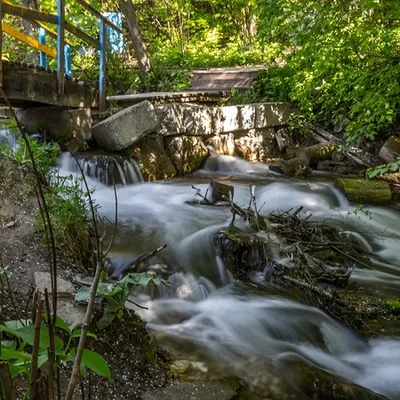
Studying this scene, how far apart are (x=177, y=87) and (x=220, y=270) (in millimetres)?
9146

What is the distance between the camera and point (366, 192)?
7832 mm

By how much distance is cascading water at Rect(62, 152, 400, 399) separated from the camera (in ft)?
11.5

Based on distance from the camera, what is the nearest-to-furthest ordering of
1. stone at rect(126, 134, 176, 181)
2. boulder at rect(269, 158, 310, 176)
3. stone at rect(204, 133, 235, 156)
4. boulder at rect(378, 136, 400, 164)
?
1. stone at rect(126, 134, 176, 181)
2. boulder at rect(378, 136, 400, 164)
3. boulder at rect(269, 158, 310, 176)
4. stone at rect(204, 133, 235, 156)

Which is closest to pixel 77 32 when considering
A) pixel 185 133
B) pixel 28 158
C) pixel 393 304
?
pixel 185 133

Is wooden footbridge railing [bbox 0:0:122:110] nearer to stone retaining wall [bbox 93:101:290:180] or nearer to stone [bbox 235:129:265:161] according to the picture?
stone retaining wall [bbox 93:101:290:180]

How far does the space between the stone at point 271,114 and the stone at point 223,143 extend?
30.3 inches

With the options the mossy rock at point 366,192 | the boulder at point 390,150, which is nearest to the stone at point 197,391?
the mossy rock at point 366,192

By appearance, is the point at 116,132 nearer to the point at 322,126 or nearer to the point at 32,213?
the point at 32,213

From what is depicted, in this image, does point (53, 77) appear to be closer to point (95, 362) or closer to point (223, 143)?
point (223, 143)

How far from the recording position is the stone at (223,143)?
1020 cm

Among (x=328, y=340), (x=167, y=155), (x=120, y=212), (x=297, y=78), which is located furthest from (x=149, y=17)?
(x=328, y=340)

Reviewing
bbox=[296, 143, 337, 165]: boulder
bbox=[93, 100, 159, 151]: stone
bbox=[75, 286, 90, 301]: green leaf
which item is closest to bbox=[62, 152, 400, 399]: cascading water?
bbox=[75, 286, 90, 301]: green leaf

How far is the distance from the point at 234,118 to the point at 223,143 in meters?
0.63

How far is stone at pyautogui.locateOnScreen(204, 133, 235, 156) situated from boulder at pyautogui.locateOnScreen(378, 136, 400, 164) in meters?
3.15
